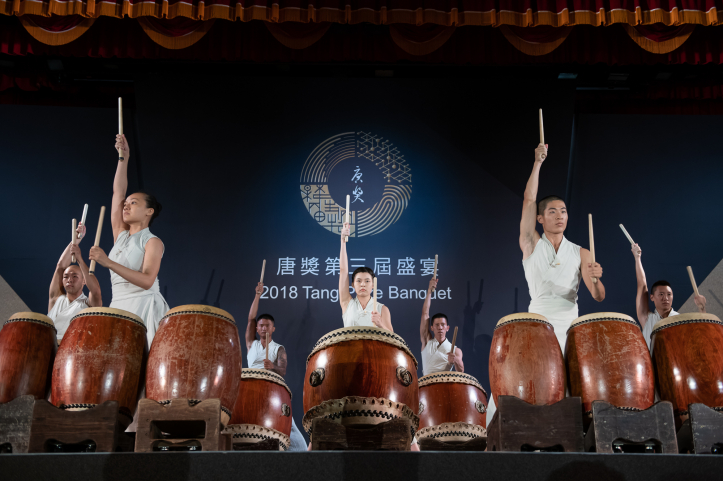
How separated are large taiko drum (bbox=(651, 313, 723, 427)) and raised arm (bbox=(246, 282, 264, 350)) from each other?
3.12 metres

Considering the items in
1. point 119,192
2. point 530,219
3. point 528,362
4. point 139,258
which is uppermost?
point 119,192

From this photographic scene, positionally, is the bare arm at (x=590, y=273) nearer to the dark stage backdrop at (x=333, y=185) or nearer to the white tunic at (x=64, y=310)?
the dark stage backdrop at (x=333, y=185)

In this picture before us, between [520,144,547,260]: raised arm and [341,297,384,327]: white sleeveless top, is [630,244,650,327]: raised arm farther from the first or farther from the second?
[341,297,384,327]: white sleeveless top

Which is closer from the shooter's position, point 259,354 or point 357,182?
point 259,354

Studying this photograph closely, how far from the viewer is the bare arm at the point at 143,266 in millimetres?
3055

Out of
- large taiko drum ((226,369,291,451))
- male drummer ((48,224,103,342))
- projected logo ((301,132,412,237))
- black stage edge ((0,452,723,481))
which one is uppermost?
projected logo ((301,132,412,237))

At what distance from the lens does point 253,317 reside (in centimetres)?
509

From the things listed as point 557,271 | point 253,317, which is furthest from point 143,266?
point 557,271

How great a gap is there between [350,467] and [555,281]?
2063mm

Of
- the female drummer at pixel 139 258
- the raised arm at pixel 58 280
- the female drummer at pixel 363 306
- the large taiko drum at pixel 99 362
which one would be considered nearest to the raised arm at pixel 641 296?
the female drummer at pixel 363 306

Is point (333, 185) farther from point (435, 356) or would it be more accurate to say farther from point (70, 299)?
point (70, 299)

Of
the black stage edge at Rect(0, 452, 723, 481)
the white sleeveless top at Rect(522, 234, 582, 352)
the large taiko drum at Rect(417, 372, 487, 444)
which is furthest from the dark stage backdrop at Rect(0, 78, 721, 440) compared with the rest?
the black stage edge at Rect(0, 452, 723, 481)

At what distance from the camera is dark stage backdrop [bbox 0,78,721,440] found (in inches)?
207

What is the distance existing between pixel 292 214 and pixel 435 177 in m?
1.21
